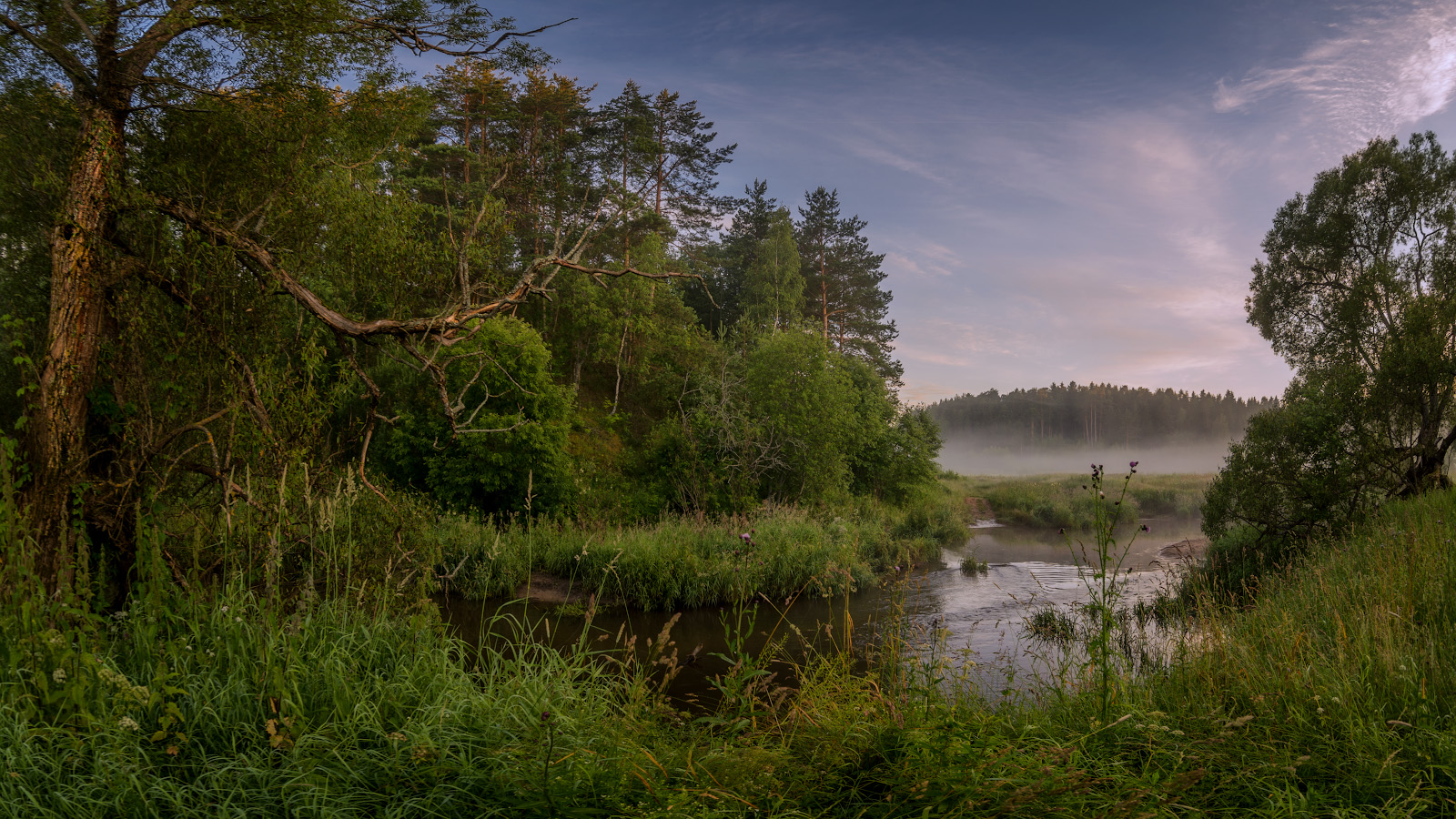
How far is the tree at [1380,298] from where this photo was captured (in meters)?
12.0

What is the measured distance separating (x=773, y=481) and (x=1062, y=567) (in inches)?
315

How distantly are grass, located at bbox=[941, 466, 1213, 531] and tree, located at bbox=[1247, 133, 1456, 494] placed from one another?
838 cm

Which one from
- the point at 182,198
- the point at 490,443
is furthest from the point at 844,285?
the point at 182,198

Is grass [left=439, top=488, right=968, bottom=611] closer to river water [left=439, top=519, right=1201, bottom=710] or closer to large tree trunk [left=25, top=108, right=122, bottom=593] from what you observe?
river water [left=439, top=519, right=1201, bottom=710]

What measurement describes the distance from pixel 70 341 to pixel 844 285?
1331 inches

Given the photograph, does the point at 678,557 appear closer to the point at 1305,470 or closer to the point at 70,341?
the point at 70,341

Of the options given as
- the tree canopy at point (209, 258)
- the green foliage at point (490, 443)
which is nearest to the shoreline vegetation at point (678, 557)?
the green foliage at point (490, 443)

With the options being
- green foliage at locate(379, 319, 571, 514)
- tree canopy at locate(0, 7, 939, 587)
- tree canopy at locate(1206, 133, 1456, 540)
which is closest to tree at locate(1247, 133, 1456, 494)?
tree canopy at locate(1206, 133, 1456, 540)

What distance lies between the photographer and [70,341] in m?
4.34

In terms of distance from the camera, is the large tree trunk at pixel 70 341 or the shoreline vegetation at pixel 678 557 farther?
the shoreline vegetation at pixel 678 557

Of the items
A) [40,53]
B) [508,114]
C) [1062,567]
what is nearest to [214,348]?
[40,53]

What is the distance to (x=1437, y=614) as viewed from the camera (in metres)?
4.98

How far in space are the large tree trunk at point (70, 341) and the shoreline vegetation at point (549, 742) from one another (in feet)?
2.80

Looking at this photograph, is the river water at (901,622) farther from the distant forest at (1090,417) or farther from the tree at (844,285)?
the distant forest at (1090,417)
